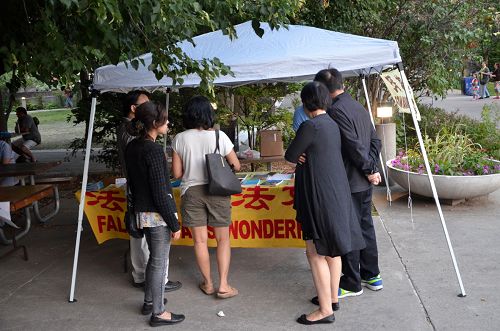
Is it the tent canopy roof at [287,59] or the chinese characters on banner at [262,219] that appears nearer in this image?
the tent canopy roof at [287,59]

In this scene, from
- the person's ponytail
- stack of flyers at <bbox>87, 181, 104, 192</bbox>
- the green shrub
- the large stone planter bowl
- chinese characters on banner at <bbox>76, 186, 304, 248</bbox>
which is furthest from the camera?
the green shrub

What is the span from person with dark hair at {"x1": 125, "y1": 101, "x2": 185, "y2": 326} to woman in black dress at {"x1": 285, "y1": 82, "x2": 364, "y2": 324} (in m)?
0.91

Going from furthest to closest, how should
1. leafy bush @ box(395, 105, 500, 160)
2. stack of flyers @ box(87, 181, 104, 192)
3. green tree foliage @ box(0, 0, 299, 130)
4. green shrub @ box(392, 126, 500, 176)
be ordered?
1. leafy bush @ box(395, 105, 500, 160)
2. green shrub @ box(392, 126, 500, 176)
3. stack of flyers @ box(87, 181, 104, 192)
4. green tree foliage @ box(0, 0, 299, 130)

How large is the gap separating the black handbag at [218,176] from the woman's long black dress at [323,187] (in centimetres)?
71

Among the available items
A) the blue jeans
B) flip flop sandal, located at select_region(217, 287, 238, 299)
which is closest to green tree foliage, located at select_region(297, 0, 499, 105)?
flip flop sandal, located at select_region(217, 287, 238, 299)

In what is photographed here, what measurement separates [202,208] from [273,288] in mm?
1000

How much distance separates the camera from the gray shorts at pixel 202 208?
14.3ft

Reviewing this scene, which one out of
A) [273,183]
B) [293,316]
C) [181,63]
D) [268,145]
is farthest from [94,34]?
[268,145]

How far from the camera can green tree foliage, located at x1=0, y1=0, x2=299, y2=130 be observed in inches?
150

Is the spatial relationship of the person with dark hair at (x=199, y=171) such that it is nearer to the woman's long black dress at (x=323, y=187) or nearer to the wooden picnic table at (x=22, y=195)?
the woman's long black dress at (x=323, y=187)

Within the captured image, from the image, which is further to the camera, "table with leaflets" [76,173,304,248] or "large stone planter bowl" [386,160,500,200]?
"large stone planter bowl" [386,160,500,200]

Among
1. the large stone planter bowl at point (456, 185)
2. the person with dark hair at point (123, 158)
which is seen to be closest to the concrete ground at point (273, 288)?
the person with dark hair at point (123, 158)

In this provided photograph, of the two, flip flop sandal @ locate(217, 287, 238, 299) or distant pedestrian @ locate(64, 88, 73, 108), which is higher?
distant pedestrian @ locate(64, 88, 73, 108)

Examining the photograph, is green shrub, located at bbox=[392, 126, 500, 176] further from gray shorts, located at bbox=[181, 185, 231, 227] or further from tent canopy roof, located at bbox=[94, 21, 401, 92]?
gray shorts, located at bbox=[181, 185, 231, 227]
